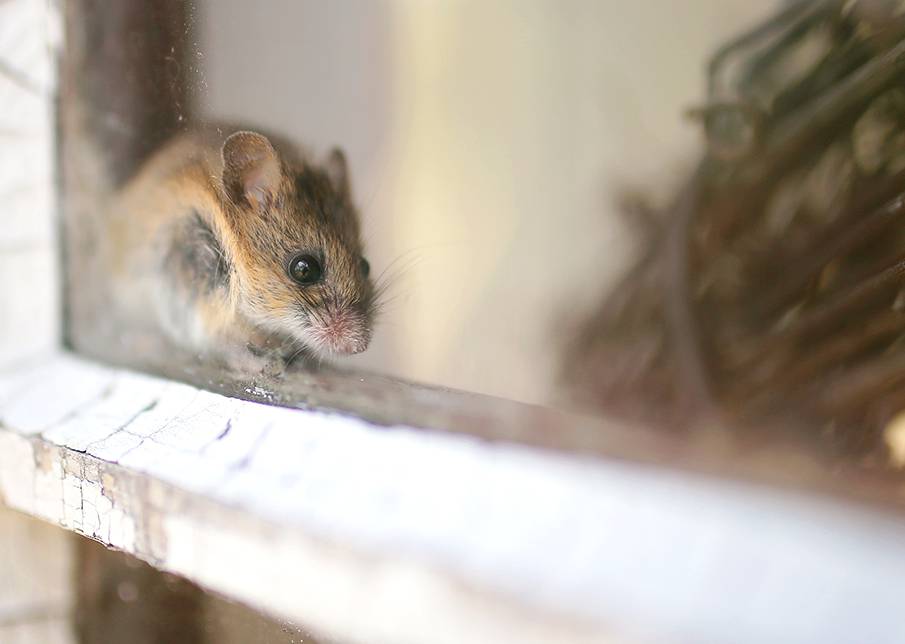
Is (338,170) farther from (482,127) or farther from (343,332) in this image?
(482,127)

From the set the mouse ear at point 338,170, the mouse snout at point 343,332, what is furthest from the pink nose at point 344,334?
the mouse ear at point 338,170

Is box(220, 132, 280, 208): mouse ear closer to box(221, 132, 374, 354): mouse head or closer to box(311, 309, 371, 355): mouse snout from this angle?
box(221, 132, 374, 354): mouse head

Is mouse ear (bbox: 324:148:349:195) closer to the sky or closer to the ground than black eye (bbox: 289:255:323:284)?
closer to the sky

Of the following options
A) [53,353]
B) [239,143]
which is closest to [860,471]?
[239,143]

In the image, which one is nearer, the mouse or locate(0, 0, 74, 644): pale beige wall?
the mouse

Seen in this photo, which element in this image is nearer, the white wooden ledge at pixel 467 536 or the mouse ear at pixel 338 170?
the white wooden ledge at pixel 467 536

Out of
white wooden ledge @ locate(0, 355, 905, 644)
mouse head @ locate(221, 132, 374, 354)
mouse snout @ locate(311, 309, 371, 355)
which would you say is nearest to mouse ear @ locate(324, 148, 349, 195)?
mouse head @ locate(221, 132, 374, 354)

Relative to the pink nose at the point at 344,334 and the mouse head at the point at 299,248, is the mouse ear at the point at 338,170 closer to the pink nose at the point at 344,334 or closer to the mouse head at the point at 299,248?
the mouse head at the point at 299,248
